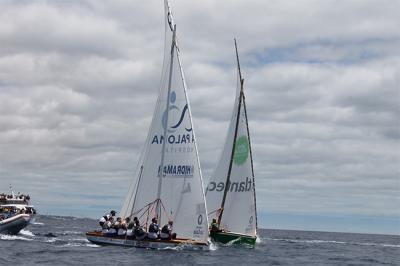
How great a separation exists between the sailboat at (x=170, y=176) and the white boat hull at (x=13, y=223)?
661 inches

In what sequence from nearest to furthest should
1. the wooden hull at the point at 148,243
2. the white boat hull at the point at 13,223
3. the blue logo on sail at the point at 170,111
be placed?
the wooden hull at the point at 148,243 → the blue logo on sail at the point at 170,111 → the white boat hull at the point at 13,223

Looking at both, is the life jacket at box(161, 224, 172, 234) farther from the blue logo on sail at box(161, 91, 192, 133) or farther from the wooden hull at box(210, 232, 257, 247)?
the wooden hull at box(210, 232, 257, 247)

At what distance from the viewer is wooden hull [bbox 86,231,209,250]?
4744 cm

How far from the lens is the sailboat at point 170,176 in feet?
160

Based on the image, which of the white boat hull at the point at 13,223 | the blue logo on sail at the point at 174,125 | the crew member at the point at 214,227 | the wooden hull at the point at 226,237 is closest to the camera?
the blue logo on sail at the point at 174,125

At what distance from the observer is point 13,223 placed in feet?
218

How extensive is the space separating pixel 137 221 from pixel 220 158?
1554 centimetres

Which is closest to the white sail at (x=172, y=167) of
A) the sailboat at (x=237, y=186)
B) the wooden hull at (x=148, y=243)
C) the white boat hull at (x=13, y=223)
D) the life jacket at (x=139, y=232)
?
the wooden hull at (x=148, y=243)

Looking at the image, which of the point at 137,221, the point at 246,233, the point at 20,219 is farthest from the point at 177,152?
the point at 20,219

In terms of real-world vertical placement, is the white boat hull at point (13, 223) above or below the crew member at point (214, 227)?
below

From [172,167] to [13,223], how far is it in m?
22.8

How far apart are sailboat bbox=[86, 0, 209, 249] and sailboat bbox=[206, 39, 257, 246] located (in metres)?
10.6

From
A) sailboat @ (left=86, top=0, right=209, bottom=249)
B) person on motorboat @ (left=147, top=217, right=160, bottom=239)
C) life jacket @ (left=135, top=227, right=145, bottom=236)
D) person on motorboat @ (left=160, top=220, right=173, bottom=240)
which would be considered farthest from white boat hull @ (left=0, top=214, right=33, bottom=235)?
person on motorboat @ (left=160, top=220, right=173, bottom=240)

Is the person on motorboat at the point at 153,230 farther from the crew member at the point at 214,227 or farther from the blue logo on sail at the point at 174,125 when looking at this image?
the crew member at the point at 214,227
